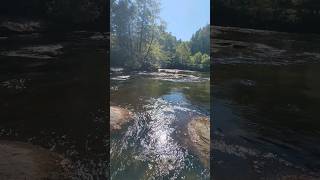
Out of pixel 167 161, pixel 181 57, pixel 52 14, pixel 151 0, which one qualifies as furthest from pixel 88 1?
pixel 167 161

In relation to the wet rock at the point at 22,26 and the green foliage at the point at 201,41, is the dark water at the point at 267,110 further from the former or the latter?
the wet rock at the point at 22,26

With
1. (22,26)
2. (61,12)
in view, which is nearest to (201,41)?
(61,12)

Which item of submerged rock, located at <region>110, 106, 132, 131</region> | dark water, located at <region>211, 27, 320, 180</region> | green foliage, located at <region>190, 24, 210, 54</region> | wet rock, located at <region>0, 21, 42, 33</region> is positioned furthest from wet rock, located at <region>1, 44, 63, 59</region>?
dark water, located at <region>211, 27, 320, 180</region>

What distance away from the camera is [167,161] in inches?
213

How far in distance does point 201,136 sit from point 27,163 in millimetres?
1970

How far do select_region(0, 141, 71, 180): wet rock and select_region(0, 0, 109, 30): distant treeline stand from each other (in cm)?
133

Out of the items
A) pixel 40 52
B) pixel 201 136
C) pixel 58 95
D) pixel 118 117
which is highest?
pixel 40 52

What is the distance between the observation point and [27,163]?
476 centimetres

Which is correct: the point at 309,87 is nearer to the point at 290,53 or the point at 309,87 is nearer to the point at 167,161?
the point at 290,53

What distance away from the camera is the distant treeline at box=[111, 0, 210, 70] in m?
5.42

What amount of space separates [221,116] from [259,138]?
505 millimetres

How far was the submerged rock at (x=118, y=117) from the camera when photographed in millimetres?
5277

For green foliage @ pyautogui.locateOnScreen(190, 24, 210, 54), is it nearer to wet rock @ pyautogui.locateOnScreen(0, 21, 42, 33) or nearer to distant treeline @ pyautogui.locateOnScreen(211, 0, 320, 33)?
distant treeline @ pyautogui.locateOnScreen(211, 0, 320, 33)

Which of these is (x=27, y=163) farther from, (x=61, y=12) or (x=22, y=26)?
(x=61, y=12)
